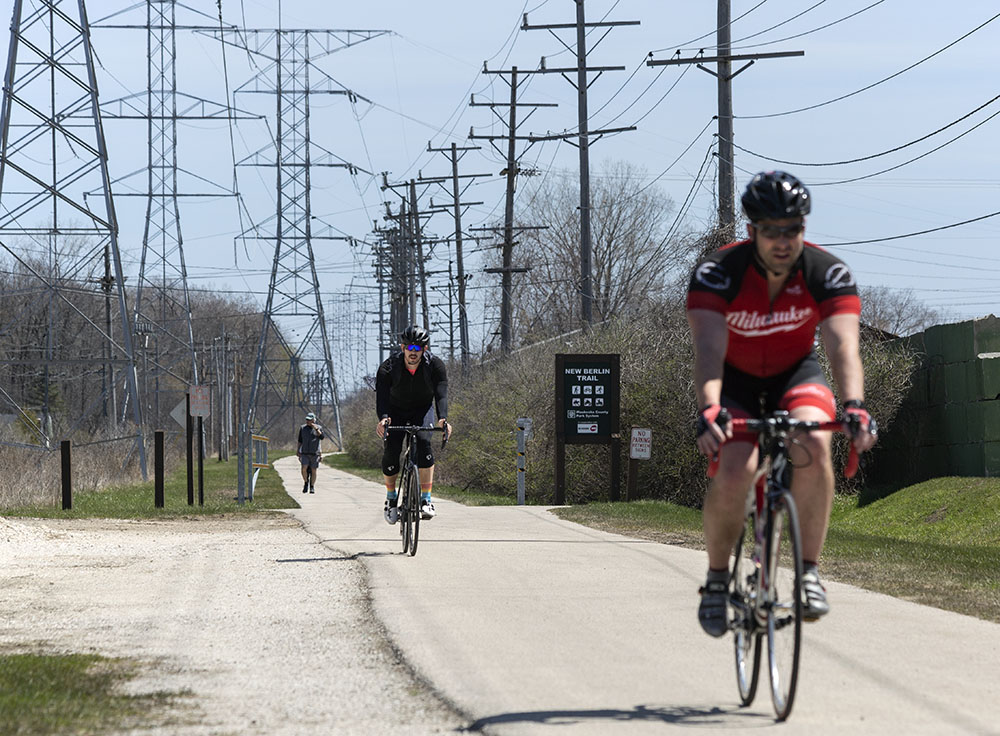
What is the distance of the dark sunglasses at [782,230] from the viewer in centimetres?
573

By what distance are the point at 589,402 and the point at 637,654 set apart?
1803cm

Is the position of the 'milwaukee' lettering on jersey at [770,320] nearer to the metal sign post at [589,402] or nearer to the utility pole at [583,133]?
the metal sign post at [589,402]

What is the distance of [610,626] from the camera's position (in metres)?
8.21

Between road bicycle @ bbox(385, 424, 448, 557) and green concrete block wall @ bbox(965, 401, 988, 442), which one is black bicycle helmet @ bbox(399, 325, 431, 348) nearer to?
road bicycle @ bbox(385, 424, 448, 557)

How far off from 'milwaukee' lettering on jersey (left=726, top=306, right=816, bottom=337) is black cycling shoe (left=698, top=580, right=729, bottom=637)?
1.09m

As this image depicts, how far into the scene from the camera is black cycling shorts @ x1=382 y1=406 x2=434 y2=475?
12.8m

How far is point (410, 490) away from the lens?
1288 cm

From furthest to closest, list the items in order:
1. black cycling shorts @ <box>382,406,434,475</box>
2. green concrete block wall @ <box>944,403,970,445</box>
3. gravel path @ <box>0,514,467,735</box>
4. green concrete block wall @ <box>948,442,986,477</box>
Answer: green concrete block wall @ <box>944,403,970,445</box>
green concrete block wall @ <box>948,442,986,477</box>
black cycling shorts @ <box>382,406,434,475</box>
gravel path @ <box>0,514,467,735</box>

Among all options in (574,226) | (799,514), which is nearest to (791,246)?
(799,514)

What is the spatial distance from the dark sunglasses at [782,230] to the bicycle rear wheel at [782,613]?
1088mm

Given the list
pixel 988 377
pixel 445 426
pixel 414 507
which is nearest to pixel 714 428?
pixel 445 426

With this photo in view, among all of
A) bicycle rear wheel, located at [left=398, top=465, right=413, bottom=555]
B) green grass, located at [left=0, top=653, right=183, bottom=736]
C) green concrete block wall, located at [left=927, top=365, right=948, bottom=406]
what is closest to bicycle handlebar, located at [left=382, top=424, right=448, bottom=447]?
bicycle rear wheel, located at [left=398, top=465, right=413, bottom=555]

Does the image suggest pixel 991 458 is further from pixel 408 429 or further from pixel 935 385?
pixel 408 429

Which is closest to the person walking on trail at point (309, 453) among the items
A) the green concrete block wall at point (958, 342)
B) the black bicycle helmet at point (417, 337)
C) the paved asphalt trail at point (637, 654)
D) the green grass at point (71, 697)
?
the green concrete block wall at point (958, 342)
